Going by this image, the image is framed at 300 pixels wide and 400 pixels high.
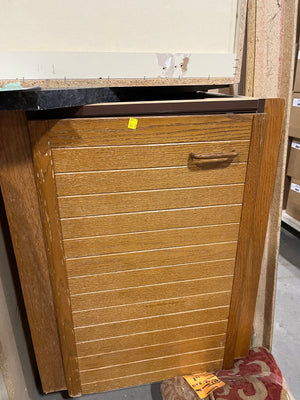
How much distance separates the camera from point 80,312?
0.99 metres

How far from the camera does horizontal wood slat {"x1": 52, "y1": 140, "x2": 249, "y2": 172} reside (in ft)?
2.64

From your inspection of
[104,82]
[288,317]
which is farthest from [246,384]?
[104,82]

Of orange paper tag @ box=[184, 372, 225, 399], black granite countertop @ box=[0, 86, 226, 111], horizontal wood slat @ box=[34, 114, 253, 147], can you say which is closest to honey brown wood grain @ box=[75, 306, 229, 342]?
orange paper tag @ box=[184, 372, 225, 399]

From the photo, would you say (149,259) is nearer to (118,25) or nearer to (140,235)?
(140,235)

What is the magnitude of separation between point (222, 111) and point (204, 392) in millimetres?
914

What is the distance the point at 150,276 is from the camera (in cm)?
99

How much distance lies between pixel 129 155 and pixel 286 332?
1.20 m

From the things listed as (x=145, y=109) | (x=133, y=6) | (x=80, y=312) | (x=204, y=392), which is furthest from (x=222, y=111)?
(x=204, y=392)

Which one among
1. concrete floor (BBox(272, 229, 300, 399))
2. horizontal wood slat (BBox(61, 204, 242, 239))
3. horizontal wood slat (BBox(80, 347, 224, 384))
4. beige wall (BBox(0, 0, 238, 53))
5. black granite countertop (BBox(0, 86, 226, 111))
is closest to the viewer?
black granite countertop (BBox(0, 86, 226, 111))

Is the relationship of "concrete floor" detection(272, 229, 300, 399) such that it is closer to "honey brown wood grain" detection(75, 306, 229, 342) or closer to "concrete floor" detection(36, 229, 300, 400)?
"concrete floor" detection(36, 229, 300, 400)

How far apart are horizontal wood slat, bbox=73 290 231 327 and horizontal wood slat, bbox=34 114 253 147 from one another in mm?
517

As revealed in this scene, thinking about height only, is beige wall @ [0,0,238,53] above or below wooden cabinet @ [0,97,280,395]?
above

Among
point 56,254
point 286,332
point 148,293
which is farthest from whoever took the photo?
point 286,332

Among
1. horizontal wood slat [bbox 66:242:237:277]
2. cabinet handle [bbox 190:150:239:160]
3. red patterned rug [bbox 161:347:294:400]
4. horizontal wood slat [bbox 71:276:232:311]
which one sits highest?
cabinet handle [bbox 190:150:239:160]
